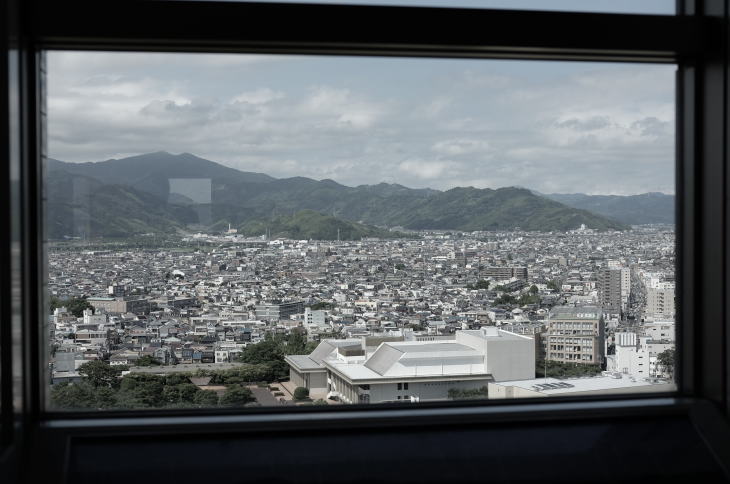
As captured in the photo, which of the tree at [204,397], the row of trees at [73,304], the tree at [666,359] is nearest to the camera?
the row of trees at [73,304]

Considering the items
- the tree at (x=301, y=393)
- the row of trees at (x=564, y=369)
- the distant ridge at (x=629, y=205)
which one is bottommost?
the tree at (x=301, y=393)

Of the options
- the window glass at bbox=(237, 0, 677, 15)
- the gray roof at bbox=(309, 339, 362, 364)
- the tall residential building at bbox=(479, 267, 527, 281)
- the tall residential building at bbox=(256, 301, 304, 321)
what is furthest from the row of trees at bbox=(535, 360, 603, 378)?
the window glass at bbox=(237, 0, 677, 15)

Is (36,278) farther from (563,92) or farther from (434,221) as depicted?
(563,92)

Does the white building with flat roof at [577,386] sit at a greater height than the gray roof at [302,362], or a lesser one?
lesser

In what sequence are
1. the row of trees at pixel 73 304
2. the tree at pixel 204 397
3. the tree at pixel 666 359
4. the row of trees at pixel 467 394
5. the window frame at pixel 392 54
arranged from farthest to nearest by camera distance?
the tree at pixel 666 359
the row of trees at pixel 467 394
the tree at pixel 204 397
the row of trees at pixel 73 304
the window frame at pixel 392 54

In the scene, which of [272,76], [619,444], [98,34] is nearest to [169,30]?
[98,34]

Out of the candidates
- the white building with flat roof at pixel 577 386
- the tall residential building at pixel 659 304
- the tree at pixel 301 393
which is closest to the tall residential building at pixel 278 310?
the tree at pixel 301 393

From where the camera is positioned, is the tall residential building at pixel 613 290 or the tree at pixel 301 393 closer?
the tree at pixel 301 393

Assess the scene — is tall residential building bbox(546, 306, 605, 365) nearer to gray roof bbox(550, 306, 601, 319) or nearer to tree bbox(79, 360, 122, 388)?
gray roof bbox(550, 306, 601, 319)

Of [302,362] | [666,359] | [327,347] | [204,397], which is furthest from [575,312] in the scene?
[204,397]

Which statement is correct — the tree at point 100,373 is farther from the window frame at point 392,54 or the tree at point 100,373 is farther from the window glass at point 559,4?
the window glass at point 559,4
